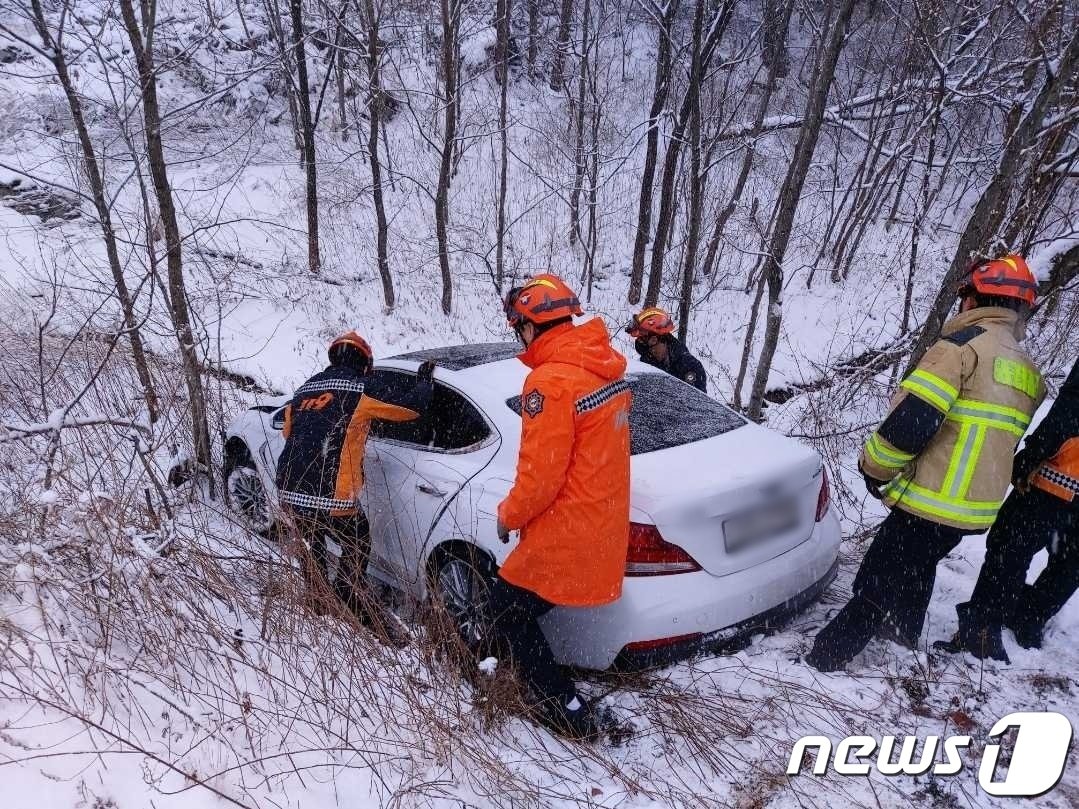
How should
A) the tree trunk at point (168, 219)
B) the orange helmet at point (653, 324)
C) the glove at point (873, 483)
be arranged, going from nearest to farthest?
the glove at point (873, 483) < the tree trunk at point (168, 219) < the orange helmet at point (653, 324)

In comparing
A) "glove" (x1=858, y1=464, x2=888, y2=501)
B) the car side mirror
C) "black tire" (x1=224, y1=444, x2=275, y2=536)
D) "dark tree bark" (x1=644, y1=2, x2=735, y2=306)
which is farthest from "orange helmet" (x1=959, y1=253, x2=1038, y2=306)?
"dark tree bark" (x1=644, y1=2, x2=735, y2=306)

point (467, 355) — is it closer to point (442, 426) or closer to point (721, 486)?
point (442, 426)

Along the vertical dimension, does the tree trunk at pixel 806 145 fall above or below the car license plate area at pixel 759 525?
above

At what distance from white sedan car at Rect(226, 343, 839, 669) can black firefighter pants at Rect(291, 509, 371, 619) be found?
6.3 inches

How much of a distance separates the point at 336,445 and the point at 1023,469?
10.3 feet

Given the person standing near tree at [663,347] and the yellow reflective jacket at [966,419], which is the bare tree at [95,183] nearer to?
the person standing near tree at [663,347]

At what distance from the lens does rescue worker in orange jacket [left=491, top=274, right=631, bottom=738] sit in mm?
2338

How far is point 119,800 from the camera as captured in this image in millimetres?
1936

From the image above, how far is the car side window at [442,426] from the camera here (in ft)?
10.5

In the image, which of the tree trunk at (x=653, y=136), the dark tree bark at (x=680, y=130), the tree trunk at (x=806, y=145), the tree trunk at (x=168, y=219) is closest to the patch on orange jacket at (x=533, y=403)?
the tree trunk at (x=168, y=219)

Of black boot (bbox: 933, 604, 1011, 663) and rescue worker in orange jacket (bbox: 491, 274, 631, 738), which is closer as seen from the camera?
rescue worker in orange jacket (bbox: 491, 274, 631, 738)

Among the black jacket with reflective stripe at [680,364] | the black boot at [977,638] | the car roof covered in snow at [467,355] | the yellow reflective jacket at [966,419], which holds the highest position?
the yellow reflective jacket at [966,419]

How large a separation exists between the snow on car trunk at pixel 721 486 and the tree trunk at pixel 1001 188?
2281 mm

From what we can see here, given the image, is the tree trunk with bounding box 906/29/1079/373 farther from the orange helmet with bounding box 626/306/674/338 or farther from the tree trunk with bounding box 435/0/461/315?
the tree trunk with bounding box 435/0/461/315
